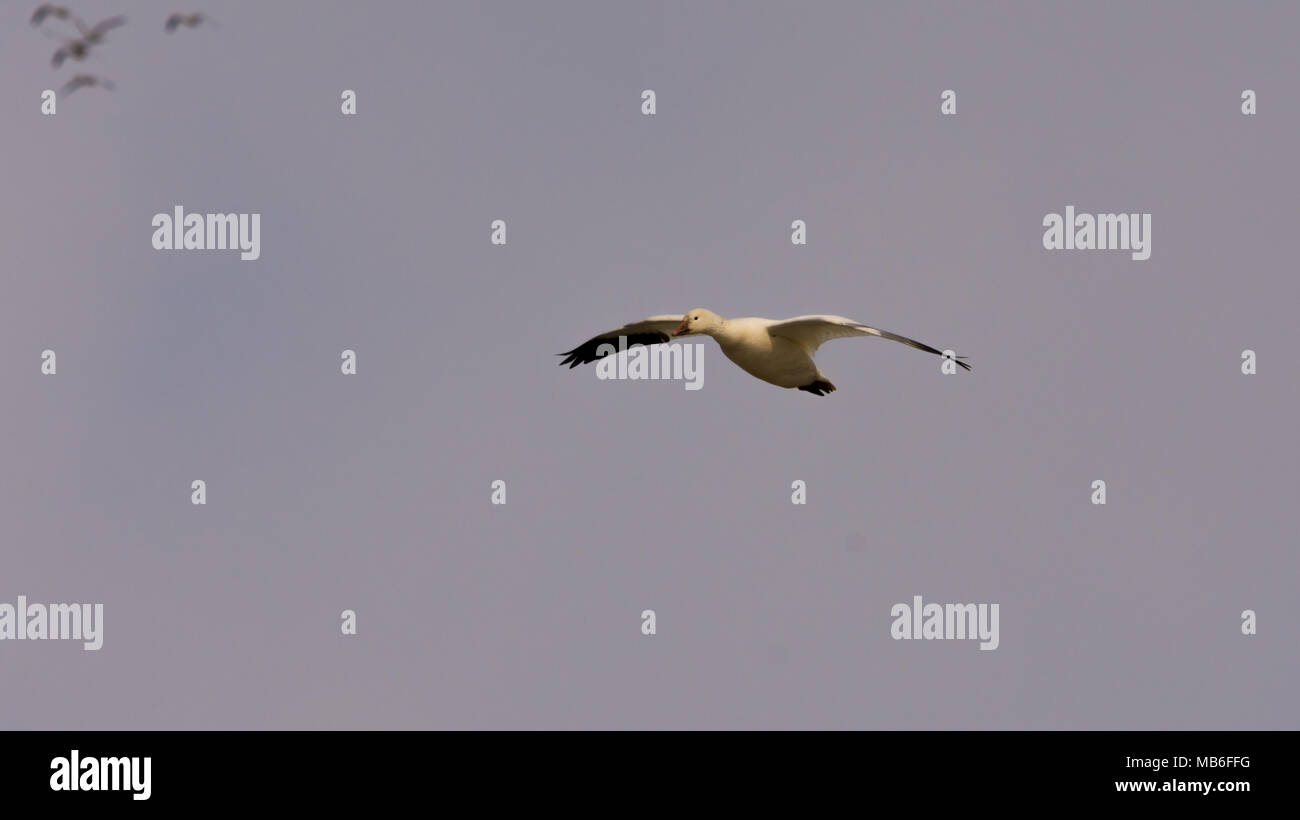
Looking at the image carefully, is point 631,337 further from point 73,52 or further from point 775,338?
point 73,52

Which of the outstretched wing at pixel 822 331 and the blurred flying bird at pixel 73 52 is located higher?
the blurred flying bird at pixel 73 52

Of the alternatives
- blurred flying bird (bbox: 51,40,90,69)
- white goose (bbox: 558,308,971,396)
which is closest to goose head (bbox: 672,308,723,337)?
white goose (bbox: 558,308,971,396)

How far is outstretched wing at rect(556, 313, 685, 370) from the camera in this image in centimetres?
2734

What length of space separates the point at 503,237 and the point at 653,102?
349 cm

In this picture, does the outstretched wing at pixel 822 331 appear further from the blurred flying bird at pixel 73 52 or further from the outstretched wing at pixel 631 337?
the blurred flying bird at pixel 73 52

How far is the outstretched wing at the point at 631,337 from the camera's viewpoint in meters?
27.3

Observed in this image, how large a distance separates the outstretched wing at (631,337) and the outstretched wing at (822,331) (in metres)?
1.83

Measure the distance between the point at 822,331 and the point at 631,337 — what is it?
13.8ft

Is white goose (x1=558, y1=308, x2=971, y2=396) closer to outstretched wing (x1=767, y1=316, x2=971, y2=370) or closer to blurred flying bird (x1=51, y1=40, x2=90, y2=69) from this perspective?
outstretched wing (x1=767, y1=316, x2=971, y2=370)

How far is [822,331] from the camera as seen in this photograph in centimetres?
2580

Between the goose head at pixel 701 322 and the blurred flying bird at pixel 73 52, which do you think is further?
the goose head at pixel 701 322

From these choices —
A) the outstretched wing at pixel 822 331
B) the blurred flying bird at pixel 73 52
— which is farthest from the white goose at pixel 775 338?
the blurred flying bird at pixel 73 52
